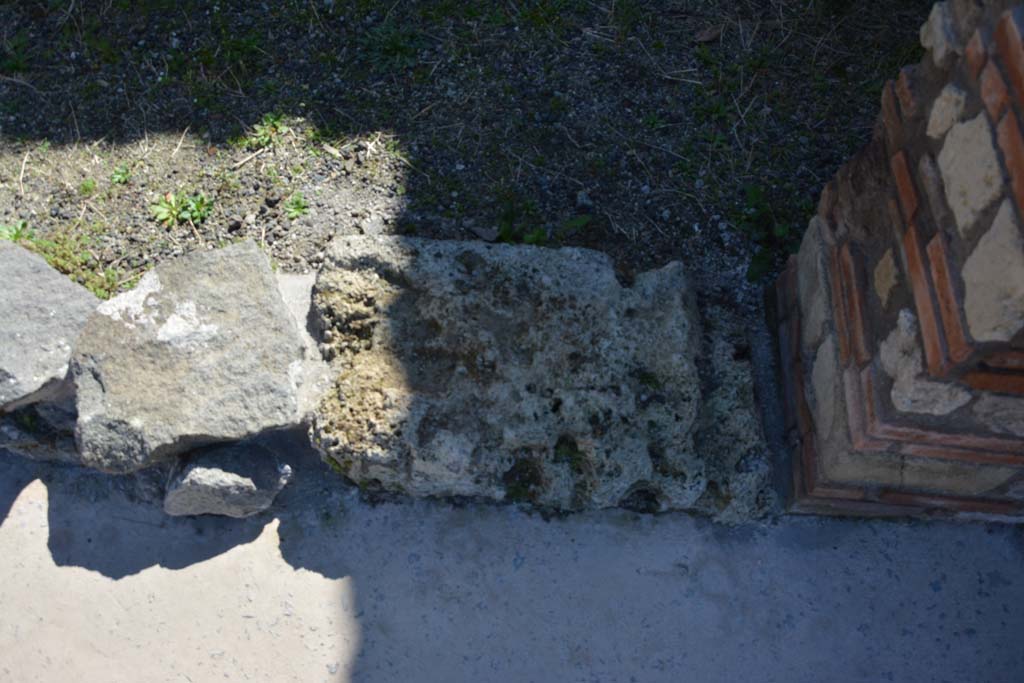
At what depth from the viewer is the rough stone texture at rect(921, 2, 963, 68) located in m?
1.97

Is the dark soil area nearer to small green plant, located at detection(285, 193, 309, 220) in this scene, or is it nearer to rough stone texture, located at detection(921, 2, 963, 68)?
small green plant, located at detection(285, 193, 309, 220)

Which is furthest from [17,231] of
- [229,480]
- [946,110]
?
[946,110]

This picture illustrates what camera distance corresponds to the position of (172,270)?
2686 millimetres

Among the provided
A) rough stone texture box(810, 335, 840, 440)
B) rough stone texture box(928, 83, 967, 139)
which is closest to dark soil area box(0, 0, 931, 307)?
rough stone texture box(810, 335, 840, 440)

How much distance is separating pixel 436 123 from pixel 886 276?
1.82 m

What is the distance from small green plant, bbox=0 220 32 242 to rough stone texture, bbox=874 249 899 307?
9.36 ft

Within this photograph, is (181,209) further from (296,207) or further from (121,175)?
(296,207)

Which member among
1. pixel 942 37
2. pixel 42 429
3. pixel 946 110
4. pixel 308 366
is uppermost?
pixel 942 37

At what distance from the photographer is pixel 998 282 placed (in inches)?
66.5

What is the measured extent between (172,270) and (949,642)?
2507 mm

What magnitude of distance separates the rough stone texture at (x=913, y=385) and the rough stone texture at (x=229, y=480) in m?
1.67

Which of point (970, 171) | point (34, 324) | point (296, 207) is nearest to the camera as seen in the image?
point (970, 171)

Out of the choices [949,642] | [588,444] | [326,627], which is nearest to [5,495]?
[326,627]

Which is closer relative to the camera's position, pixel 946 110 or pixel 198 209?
pixel 946 110
